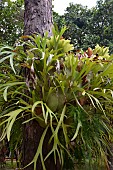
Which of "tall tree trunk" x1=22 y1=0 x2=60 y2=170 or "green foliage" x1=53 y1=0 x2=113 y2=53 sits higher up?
"green foliage" x1=53 y1=0 x2=113 y2=53

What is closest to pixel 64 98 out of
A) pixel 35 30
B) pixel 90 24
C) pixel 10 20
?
pixel 35 30

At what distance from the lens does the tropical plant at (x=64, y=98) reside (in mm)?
889

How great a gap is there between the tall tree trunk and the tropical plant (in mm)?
49

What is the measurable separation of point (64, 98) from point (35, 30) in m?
0.36

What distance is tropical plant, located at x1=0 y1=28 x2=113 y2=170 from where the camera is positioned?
89 cm

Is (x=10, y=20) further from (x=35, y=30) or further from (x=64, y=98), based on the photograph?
(x=64, y=98)

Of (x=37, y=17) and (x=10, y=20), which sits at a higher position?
(x=10, y=20)

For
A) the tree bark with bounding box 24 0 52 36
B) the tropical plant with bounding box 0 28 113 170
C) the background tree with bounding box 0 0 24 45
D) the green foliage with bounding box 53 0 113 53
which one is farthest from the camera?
the green foliage with bounding box 53 0 113 53

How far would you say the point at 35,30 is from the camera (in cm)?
112

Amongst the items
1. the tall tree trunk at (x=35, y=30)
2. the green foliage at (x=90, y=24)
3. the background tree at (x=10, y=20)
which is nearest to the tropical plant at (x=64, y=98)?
the tall tree trunk at (x=35, y=30)

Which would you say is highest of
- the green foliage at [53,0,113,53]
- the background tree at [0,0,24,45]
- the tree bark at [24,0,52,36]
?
the green foliage at [53,0,113,53]

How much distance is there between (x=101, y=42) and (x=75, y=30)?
65 cm

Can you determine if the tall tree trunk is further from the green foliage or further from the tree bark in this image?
the green foliage

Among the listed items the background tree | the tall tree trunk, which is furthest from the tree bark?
the background tree
